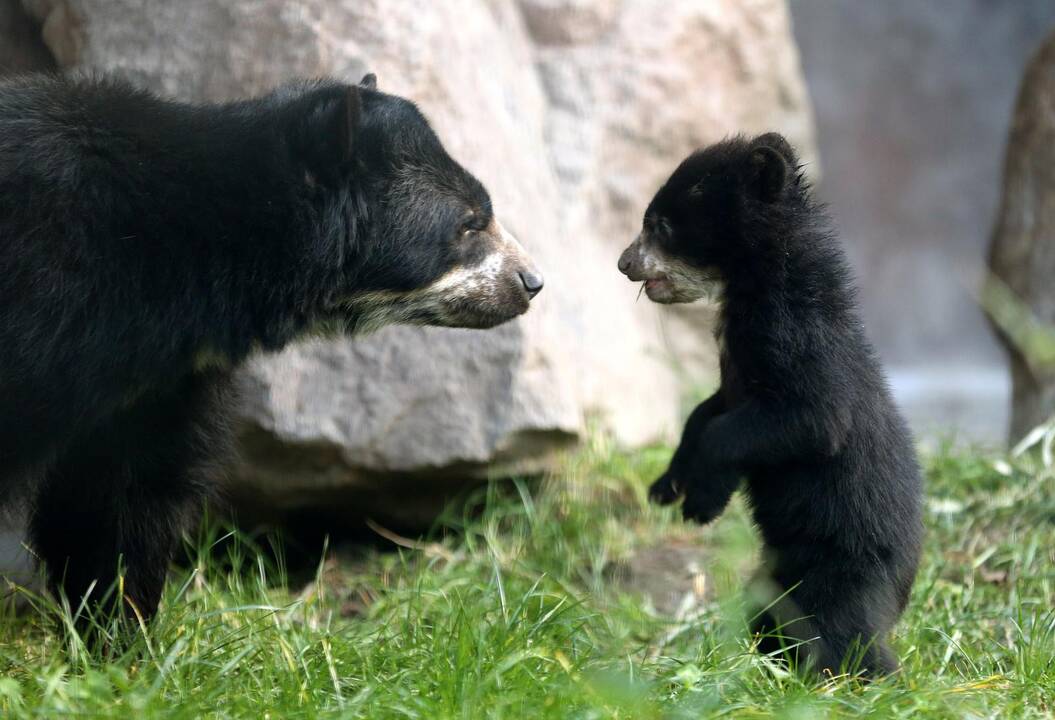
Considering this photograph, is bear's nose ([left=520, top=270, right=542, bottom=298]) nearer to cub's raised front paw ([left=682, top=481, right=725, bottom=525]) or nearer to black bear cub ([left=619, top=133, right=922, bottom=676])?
black bear cub ([left=619, top=133, right=922, bottom=676])

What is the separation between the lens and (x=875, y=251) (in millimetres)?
14172

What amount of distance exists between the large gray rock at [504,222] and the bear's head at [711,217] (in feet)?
4.61

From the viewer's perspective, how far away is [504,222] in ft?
16.8

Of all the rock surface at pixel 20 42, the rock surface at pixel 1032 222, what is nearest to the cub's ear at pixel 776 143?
the rock surface at pixel 20 42

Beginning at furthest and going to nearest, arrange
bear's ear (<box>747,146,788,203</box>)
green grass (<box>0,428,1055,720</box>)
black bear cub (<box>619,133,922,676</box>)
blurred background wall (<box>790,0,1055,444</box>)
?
blurred background wall (<box>790,0,1055,444</box>) < bear's ear (<box>747,146,788,203</box>) < black bear cub (<box>619,133,922,676</box>) < green grass (<box>0,428,1055,720</box>)

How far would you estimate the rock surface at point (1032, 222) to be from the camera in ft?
21.1

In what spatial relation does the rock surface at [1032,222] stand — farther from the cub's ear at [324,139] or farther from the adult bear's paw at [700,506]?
the cub's ear at [324,139]

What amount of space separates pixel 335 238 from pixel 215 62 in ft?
5.35

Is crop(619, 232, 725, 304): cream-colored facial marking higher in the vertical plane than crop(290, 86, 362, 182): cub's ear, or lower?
lower

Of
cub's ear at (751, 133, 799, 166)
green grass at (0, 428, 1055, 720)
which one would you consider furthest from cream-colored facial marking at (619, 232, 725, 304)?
green grass at (0, 428, 1055, 720)

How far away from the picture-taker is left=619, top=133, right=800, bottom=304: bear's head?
3414 millimetres

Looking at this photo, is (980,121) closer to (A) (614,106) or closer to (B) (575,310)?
(A) (614,106)

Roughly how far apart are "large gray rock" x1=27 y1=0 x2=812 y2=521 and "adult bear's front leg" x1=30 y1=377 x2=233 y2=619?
0.99 metres

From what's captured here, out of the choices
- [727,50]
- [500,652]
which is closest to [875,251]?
[727,50]
